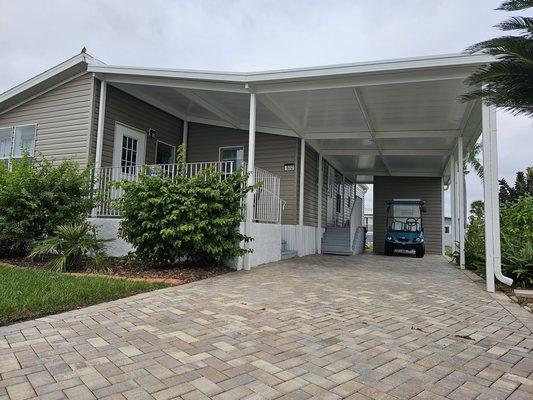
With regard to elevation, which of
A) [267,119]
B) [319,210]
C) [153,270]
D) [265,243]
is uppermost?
[267,119]

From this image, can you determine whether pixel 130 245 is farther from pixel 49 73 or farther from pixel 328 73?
pixel 328 73

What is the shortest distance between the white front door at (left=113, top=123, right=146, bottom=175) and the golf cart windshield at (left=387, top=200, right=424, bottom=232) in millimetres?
10725

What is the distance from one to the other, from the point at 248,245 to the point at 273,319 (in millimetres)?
4200

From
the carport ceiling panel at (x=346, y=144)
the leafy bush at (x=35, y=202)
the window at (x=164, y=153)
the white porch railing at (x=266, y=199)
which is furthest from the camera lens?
the carport ceiling panel at (x=346, y=144)

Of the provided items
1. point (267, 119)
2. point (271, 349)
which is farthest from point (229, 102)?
point (271, 349)

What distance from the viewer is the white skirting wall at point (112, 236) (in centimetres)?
887

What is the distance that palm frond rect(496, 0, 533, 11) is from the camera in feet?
11.4

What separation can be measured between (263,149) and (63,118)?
538 centimetres

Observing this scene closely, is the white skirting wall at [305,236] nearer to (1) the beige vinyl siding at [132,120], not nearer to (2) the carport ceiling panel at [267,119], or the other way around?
(2) the carport ceiling panel at [267,119]

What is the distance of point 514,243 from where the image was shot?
7941 mm

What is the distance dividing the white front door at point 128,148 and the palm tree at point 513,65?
780cm

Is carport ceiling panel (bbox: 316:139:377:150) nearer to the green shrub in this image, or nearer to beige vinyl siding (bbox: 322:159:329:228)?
beige vinyl siding (bbox: 322:159:329:228)

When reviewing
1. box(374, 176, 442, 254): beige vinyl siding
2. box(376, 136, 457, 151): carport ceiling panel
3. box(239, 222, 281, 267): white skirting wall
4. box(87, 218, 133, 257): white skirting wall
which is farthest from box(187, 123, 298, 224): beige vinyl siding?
box(374, 176, 442, 254): beige vinyl siding

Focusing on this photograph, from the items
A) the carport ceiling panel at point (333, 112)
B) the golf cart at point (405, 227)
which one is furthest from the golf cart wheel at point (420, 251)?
the carport ceiling panel at point (333, 112)
